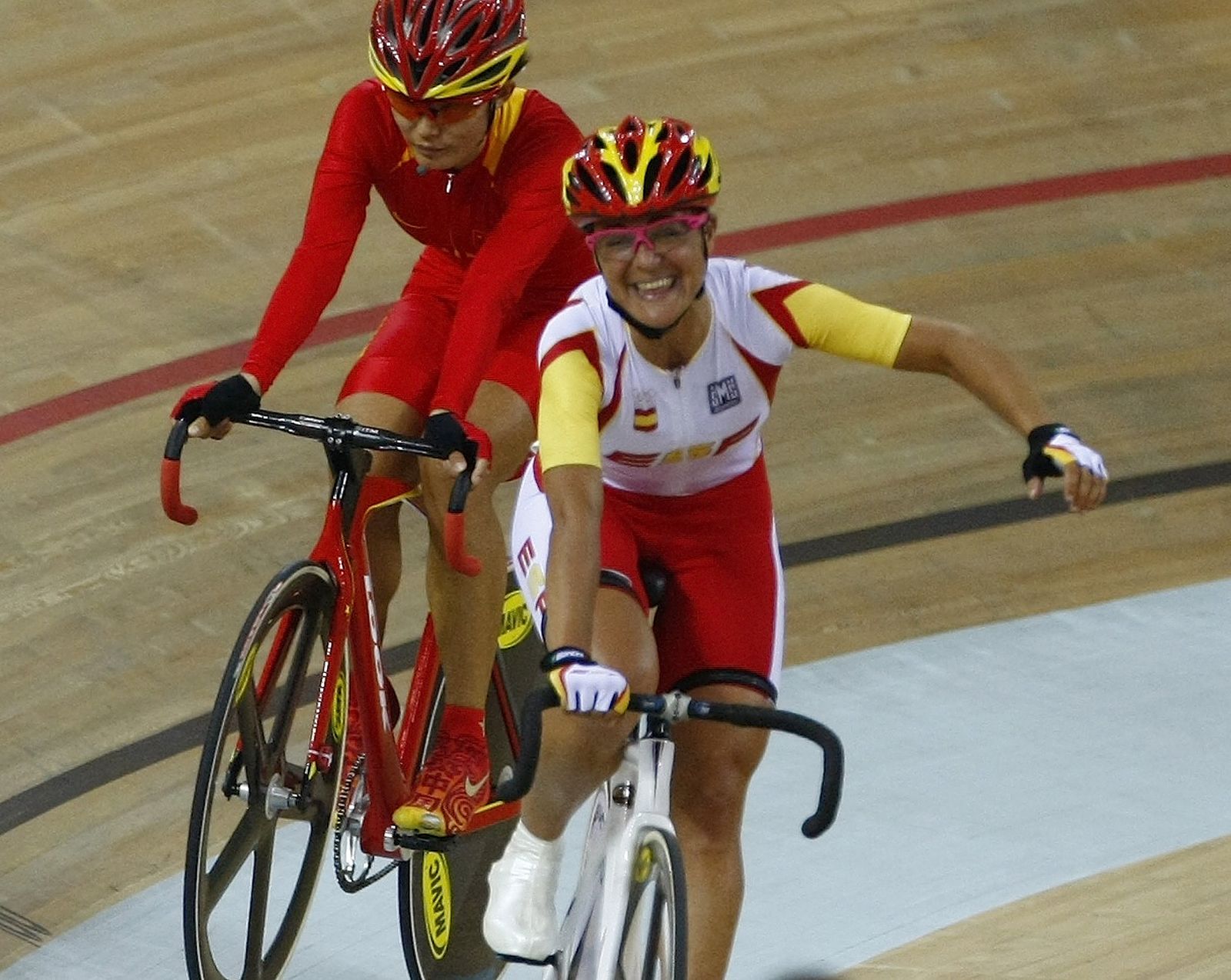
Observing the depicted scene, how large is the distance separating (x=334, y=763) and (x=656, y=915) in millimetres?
769

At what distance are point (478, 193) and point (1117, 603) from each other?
1.95 m

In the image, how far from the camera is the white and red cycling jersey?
2.78 meters

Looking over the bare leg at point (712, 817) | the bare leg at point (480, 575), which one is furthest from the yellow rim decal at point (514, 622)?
the bare leg at point (712, 817)

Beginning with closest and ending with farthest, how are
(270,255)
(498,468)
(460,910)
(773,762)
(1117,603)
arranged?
(498,468)
(460,910)
(773,762)
(1117,603)
(270,255)

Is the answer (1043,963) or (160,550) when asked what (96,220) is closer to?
(160,550)

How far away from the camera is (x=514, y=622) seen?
364cm

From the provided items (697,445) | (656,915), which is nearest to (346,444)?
(697,445)

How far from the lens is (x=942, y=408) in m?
5.29

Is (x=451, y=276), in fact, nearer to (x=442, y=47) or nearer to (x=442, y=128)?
(x=442, y=128)

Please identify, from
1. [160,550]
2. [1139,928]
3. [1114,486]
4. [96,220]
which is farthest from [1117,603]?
[96,220]

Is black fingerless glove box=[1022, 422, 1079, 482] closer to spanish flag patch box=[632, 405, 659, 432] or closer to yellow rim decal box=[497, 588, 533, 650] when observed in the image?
spanish flag patch box=[632, 405, 659, 432]

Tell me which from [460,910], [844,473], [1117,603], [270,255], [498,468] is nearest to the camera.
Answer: [498,468]

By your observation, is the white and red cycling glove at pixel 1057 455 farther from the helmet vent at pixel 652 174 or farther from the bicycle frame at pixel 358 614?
the bicycle frame at pixel 358 614

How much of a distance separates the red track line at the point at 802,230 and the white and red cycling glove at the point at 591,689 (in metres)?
3.01
